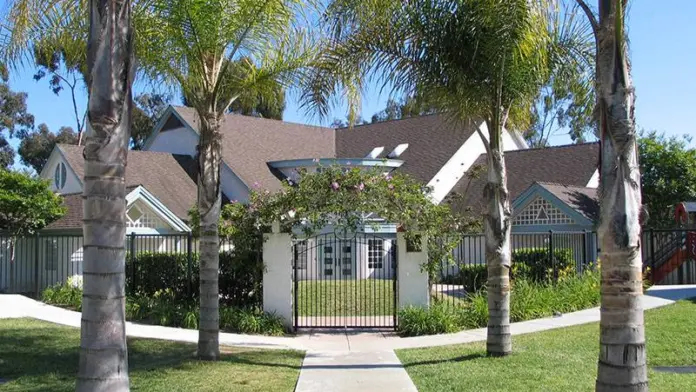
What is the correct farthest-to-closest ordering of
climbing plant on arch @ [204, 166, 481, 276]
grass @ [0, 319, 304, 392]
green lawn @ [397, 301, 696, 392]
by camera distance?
climbing plant on arch @ [204, 166, 481, 276], grass @ [0, 319, 304, 392], green lawn @ [397, 301, 696, 392]

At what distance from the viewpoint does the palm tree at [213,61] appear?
9.91 metres

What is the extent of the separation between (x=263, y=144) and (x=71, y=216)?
35.8ft

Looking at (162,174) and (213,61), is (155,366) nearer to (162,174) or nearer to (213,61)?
(213,61)

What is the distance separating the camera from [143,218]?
883 inches

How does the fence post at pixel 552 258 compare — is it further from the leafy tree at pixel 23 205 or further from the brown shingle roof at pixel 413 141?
the leafy tree at pixel 23 205

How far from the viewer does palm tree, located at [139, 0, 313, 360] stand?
9.91 metres

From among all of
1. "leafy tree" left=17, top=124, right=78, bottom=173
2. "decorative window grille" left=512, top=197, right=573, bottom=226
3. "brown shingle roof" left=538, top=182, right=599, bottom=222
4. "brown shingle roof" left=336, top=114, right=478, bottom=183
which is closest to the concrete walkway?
"brown shingle roof" left=538, top=182, right=599, bottom=222

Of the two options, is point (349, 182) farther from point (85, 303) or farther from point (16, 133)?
point (16, 133)

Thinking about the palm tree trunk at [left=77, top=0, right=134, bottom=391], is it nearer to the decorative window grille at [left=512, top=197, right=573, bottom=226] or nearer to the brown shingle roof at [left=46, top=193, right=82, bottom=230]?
the brown shingle roof at [left=46, top=193, right=82, bottom=230]

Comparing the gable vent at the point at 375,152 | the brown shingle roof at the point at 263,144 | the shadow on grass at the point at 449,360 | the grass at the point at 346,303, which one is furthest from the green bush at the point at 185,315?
the gable vent at the point at 375,152

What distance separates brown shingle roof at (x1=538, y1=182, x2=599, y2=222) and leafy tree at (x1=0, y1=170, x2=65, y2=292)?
16993 mm

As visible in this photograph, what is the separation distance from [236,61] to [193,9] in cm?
162

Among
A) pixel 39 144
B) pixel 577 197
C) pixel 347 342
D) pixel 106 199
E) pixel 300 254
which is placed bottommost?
pixel 347 342

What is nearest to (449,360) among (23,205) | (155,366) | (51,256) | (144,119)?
(155,366)
